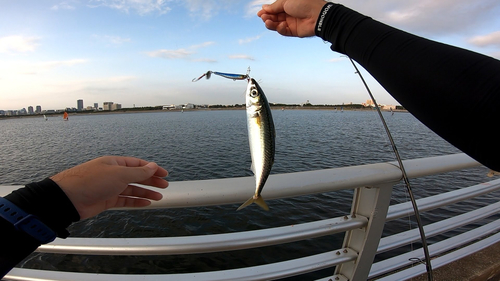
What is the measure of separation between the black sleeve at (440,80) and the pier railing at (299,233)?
0.81 metres

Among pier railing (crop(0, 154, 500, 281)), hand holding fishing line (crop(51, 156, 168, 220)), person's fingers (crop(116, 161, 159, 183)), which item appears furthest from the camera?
pier railing (crop(0, 154, 500, 281))

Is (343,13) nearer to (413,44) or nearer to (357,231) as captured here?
(413,44)

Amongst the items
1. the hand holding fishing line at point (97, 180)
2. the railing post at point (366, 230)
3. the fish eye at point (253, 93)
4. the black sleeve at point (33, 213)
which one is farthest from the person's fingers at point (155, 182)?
the railing post at point (366, 230)

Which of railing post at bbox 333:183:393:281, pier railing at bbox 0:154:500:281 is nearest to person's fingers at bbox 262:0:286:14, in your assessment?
pier railing at bbox 0:154:500:281

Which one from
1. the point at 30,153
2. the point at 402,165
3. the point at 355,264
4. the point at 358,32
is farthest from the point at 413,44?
the point at 30,153

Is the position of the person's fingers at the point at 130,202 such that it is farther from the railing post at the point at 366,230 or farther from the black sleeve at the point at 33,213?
the railing post at the point at 366,230

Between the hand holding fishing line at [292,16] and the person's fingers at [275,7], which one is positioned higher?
the person's fingers at [275,7]

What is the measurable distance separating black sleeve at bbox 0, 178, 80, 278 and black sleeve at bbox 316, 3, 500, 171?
1159 mm

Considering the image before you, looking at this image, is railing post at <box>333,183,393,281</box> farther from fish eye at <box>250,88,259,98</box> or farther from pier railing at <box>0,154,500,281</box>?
fish eye at <box>250,88,259,98</box>

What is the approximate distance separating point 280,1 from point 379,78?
2.16 feet

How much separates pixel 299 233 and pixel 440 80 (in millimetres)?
1249

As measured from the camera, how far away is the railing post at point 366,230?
1.79 meters

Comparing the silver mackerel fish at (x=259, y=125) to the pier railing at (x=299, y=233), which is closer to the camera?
the silver mackerel fish at (x=259, y=125)

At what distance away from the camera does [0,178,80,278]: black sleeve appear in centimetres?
75
